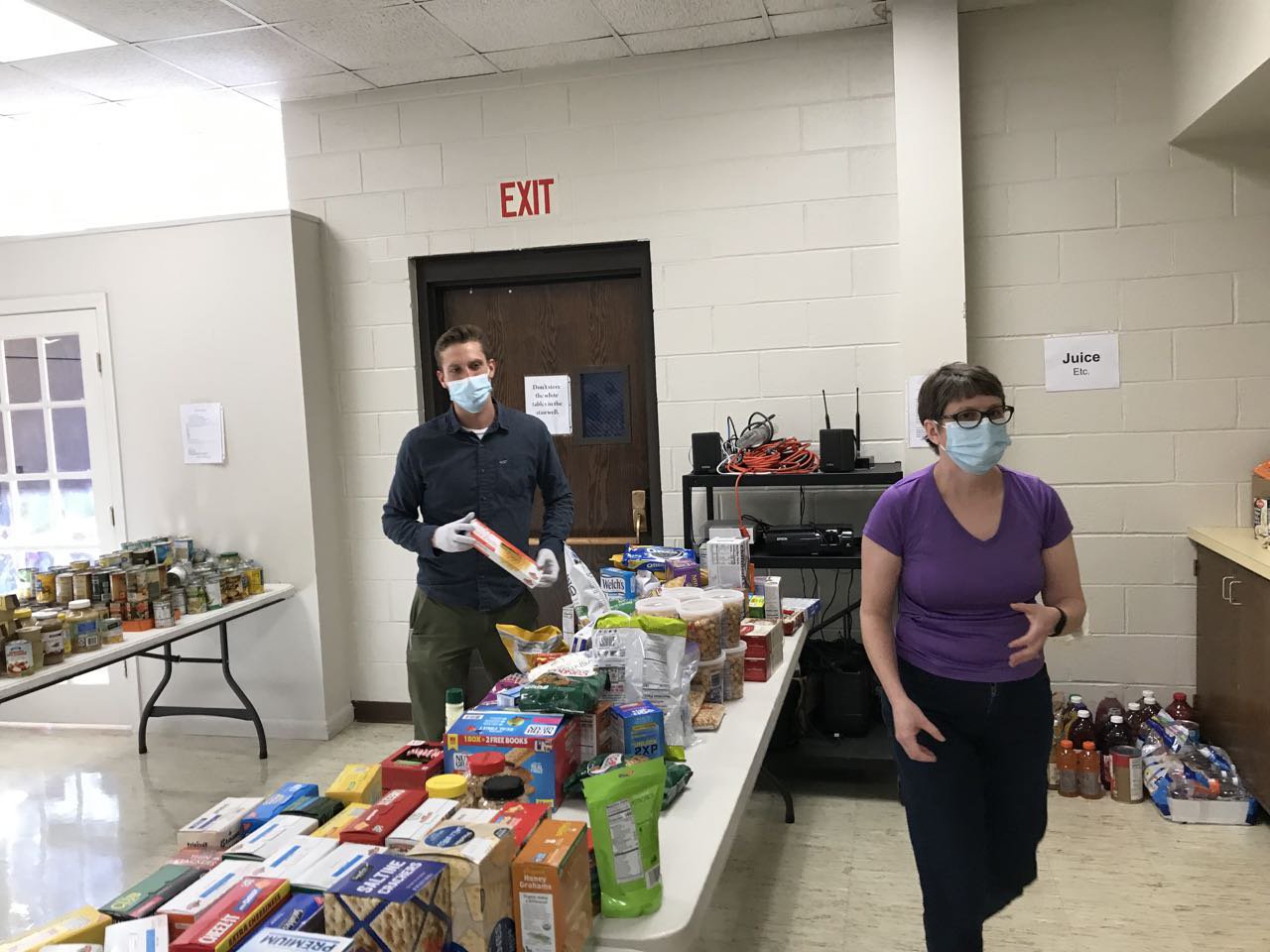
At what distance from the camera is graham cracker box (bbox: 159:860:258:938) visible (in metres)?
1.11

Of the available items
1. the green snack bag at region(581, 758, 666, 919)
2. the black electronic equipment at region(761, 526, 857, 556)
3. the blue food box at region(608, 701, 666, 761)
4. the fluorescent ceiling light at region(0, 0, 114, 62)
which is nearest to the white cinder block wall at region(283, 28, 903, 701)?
the black electronic equipment at region(761, 526, 857, 556)

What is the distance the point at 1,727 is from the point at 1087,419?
5.09 m

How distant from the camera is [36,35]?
3.43 meters

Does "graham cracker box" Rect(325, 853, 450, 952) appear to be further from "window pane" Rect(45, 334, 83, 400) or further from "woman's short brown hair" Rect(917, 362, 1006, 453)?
"window pane" Rect(45, 334, 83, 400)

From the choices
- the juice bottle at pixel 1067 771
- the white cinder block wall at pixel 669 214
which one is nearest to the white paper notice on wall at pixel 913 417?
the white cinder block wall at pixel 669 214

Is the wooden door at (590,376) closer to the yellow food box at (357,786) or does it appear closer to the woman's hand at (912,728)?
the woman's hand at (912,728)

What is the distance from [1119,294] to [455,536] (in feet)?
8.62

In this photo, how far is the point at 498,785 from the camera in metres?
1.42

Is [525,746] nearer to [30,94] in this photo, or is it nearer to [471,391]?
[471,391]

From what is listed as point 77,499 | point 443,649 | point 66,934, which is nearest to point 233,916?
point 66,934

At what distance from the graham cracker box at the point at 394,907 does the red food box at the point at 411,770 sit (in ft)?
1.39

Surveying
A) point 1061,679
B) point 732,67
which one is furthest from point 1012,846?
point 732,67

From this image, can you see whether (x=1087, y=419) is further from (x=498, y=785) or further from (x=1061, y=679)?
(x=498, y=785)

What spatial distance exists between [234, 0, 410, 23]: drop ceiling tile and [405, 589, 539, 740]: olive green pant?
2048mm
